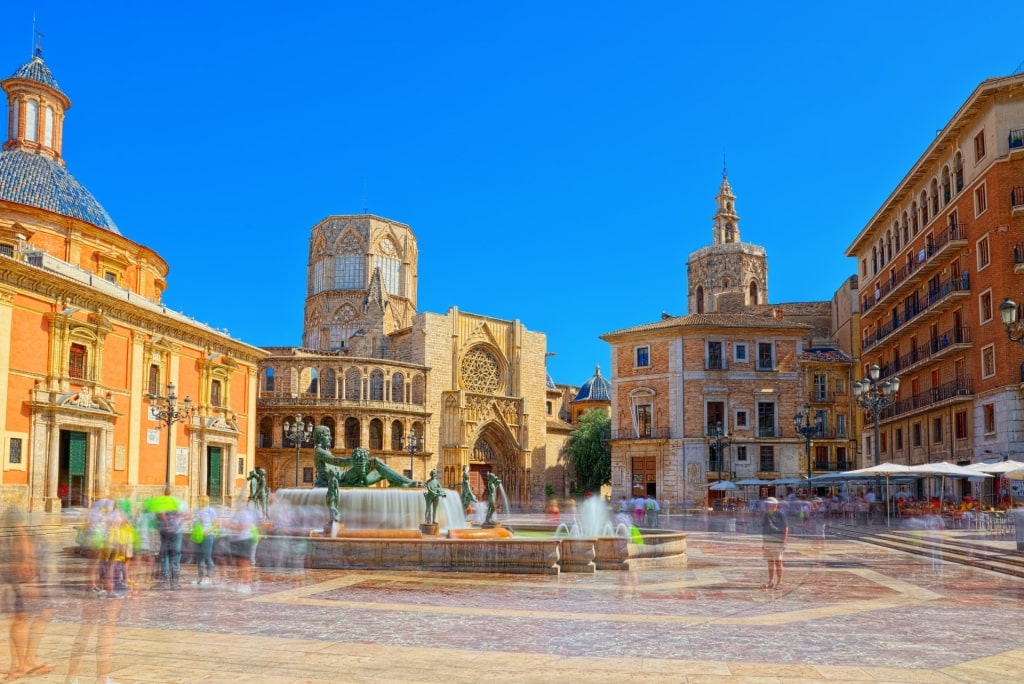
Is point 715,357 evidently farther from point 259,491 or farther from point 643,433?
point 259,491

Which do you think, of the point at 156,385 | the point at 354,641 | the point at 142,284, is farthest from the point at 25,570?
the point at 142,284

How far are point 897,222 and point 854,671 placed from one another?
40978 mm

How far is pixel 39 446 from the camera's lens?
29.3m

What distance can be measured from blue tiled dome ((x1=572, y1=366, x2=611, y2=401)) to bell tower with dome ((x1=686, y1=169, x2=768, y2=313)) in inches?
478

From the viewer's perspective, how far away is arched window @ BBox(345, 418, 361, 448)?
55.7 metres

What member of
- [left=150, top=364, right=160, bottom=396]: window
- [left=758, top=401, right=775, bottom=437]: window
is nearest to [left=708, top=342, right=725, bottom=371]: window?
[left=758, top=401, right=775, bottom=437]: window

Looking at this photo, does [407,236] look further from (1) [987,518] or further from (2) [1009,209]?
(1) [987,518]

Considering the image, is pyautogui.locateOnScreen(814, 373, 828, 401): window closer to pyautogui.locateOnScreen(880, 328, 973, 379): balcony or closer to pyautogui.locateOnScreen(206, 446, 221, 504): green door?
pyautogui.locateOnScreen(880, 328, 973, 379): balcony

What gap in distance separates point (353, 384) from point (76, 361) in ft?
86.4

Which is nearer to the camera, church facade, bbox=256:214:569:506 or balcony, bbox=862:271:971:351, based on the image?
balcony, bbox=862:271:971:351

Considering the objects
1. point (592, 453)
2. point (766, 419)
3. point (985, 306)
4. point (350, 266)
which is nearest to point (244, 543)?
point (985, 306)

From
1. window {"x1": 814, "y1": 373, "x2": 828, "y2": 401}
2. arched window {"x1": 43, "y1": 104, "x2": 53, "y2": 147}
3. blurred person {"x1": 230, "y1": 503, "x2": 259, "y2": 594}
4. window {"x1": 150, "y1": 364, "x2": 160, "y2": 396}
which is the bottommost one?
blurred person {"x1": 230, "y1": 503, "x2": 259, "y2": 594}

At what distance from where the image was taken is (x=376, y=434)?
56.5 metres

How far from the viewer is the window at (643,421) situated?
4975 centimetres
